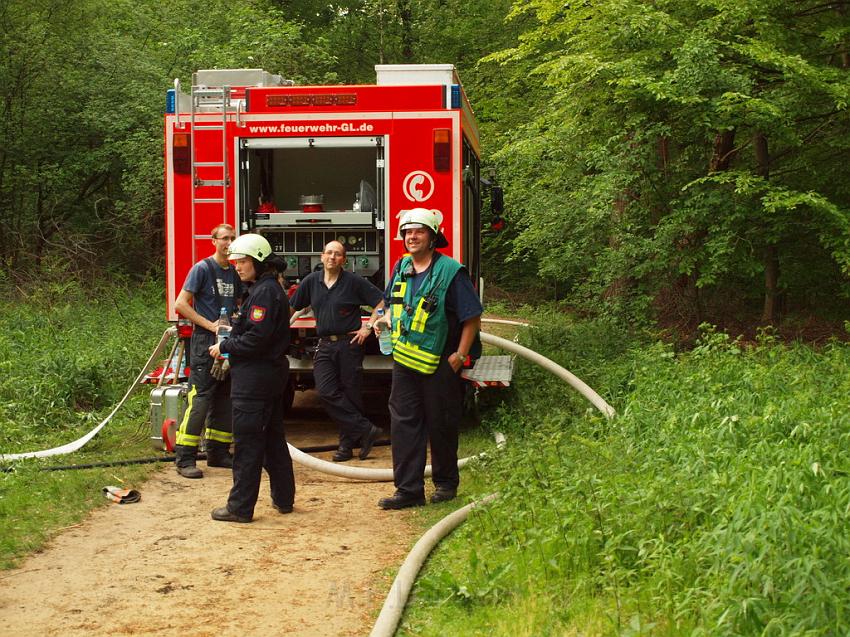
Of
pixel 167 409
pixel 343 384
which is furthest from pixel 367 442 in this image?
pixel 167 409

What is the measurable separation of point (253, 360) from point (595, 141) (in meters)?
7.95

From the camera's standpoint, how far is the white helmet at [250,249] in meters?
6.93

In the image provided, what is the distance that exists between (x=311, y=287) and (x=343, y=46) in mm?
25600

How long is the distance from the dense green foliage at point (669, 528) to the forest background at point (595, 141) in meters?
4.25

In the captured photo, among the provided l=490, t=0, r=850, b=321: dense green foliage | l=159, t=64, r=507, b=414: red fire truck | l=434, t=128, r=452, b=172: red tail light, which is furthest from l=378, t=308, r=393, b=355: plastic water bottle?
l=490, t=0, r=850, b=321: dense green foliage

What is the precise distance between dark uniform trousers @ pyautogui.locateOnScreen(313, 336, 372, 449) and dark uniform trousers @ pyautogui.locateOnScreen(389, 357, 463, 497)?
6.01 ft

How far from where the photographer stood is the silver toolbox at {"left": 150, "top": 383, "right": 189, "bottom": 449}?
8.90m

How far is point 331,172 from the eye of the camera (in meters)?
10.9

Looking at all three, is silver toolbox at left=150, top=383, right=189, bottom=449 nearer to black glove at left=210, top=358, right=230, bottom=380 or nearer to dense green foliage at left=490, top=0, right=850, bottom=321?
black glove at left=210, top=358, right=230, bottom=380

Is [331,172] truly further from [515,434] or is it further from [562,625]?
[562,625]

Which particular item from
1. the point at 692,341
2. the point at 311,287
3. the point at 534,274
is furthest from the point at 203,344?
the point at 534,274

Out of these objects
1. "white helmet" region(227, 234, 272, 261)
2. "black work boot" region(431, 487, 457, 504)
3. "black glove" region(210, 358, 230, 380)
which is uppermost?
"white helmet" region(227, 234, 272, 261)

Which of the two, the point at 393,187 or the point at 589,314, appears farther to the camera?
the point at 589,314

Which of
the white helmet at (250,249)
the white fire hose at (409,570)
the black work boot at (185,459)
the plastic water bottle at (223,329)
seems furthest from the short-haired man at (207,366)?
the white fire hose at (409,570)
